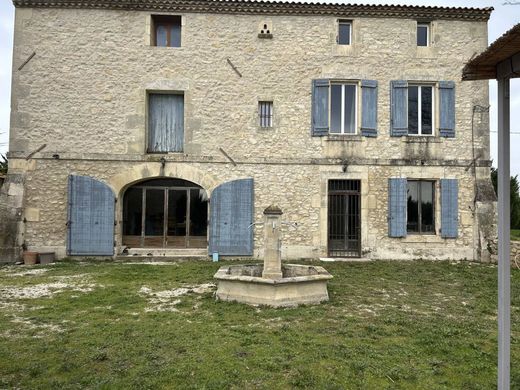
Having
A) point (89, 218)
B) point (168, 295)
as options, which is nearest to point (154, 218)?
point (89, 218)

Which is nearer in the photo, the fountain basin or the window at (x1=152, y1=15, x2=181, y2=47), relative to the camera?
the fountain basin

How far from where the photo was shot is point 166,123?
10.9 m

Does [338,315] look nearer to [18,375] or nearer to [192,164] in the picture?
[18,375]

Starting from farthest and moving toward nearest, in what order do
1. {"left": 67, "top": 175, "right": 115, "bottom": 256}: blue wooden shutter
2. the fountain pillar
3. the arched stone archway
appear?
the arched stone archway, {"left": 67, "top": 175, "right": 115, "bottom": 256}: blue wooden shutter, the fountain pillar

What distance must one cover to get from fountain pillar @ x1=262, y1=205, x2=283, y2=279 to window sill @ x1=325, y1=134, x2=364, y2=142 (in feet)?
17.5

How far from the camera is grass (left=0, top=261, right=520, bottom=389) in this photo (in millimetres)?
3346

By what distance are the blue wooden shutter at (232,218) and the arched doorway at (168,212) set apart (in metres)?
0.49

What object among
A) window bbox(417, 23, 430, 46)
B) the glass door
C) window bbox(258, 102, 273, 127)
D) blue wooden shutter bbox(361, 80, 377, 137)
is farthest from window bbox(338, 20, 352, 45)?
the glass door

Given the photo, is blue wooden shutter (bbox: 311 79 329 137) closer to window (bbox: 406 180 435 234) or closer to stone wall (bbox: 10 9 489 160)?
stone wall (bbox: 10 9 489 160)

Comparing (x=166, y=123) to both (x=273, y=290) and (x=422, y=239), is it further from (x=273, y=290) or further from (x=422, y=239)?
(x=422, y=239)

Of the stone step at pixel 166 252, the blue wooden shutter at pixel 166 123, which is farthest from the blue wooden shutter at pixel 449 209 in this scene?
the blue wooden shutter at pixel 166 123

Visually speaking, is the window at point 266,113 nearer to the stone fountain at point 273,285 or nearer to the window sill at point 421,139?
the window sill at point 421,139

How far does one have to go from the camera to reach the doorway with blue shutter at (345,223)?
1075cm

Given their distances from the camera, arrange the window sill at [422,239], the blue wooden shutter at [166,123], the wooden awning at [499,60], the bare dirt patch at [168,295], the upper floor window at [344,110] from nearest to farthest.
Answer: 1. the wooden awning at [499,60]
2. the bare dirt patch at [168,295]
3. the window sill at [422,239]
4. the upper floor window at [344,110]
5. the blue wooden shutter at [166,123]
